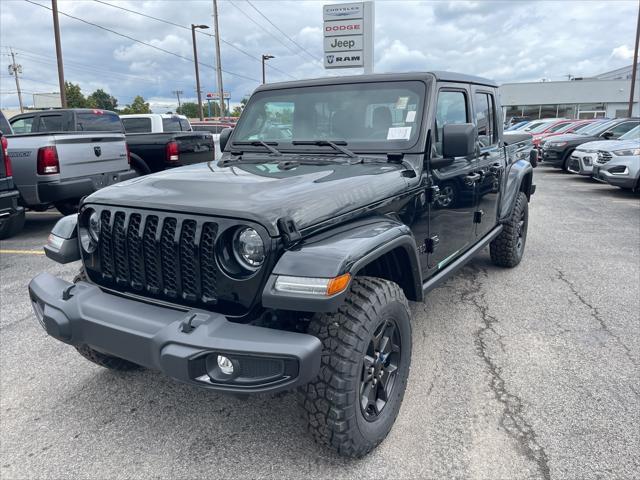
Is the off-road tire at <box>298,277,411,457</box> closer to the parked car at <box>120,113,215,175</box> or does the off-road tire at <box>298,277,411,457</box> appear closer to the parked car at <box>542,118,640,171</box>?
the parked car at <box>120,113,215,175</box>

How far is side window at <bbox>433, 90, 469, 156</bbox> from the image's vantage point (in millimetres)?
3297

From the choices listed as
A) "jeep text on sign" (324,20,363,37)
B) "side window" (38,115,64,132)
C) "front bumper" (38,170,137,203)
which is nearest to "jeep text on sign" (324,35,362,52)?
"jeep text on sign" (324,20,363,37)

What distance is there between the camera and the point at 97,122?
909cm

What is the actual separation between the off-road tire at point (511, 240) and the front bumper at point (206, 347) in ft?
12.1

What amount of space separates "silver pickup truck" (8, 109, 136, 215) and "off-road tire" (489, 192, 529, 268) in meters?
5.35

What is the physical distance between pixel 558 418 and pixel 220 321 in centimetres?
194

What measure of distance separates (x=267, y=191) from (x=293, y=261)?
465mm

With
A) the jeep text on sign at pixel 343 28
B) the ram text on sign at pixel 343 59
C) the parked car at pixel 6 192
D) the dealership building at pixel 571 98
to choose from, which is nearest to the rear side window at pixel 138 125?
the ram text on sign at pixel 343 59

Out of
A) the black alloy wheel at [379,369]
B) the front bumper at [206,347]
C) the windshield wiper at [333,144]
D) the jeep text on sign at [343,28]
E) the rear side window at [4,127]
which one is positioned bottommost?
the black alloy wheel at [379,369]

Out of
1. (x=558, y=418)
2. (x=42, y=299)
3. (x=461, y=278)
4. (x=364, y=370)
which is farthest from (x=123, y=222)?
(x=461, y=278)

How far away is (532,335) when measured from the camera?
3.74 m

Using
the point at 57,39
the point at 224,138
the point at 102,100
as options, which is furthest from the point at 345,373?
the point at 102,100

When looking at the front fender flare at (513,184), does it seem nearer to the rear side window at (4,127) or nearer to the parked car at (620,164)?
the parked car at (620,164)

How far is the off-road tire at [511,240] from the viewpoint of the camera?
16.6 feet
